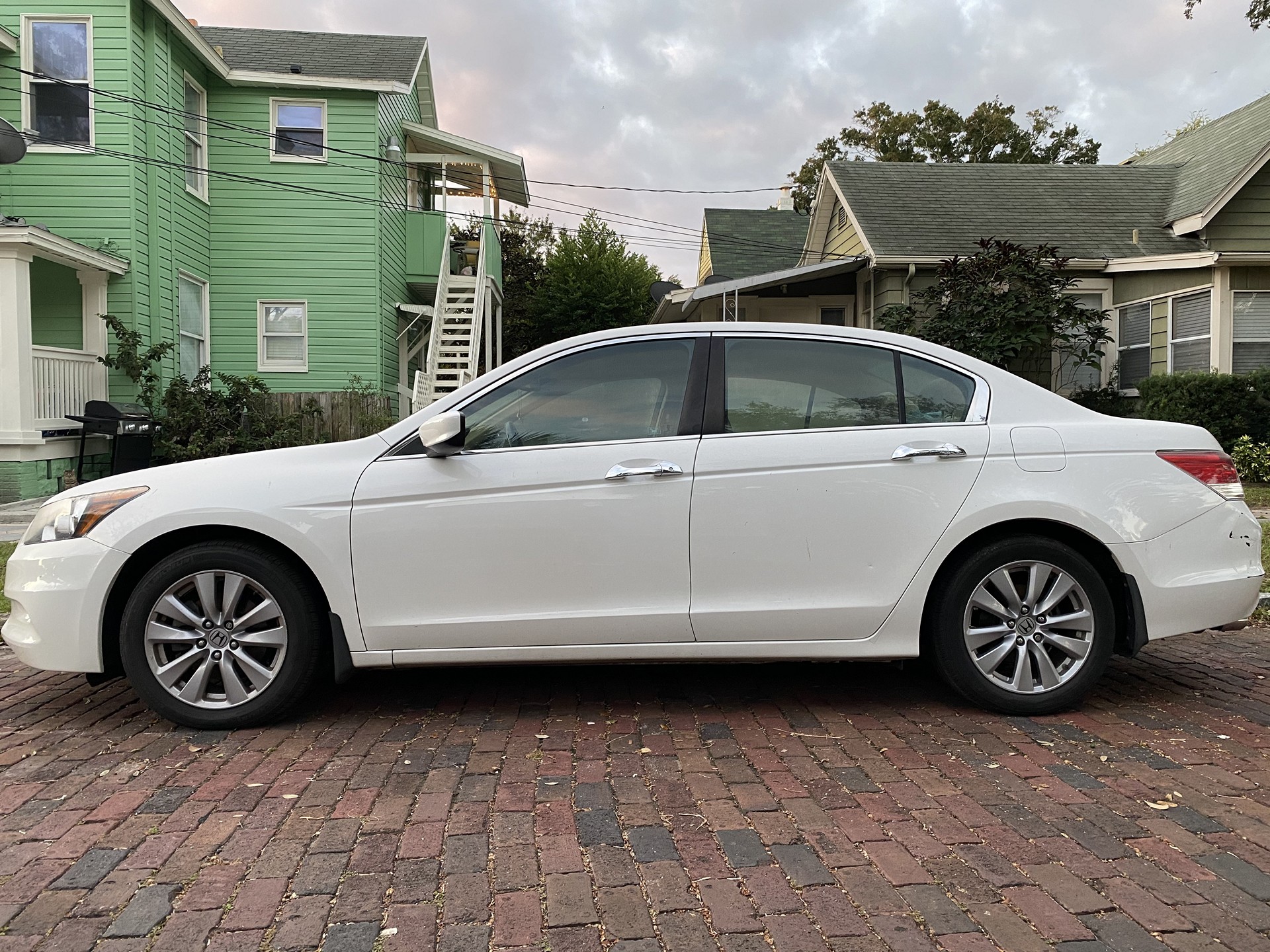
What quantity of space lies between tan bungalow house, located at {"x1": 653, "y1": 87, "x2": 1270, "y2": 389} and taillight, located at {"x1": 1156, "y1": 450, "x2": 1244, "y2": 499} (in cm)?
1075

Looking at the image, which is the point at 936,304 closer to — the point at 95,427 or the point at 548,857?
the point at 95,427

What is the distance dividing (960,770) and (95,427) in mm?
13165

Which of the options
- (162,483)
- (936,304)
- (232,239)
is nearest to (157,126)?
(232,239)

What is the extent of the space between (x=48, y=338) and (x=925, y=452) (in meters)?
14.8

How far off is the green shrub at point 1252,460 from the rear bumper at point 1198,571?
9866 millimetres

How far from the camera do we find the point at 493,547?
12.8ft

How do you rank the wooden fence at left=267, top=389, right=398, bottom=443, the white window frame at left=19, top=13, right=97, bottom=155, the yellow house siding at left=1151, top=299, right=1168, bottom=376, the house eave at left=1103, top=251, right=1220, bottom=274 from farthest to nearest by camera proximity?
the wooden fence at left=267, top=389, right=398, bottom=443
the yellow house siding at left=1151, top=299, right=1168, bottom=376
the white window frame at left=19, top=13, right=97, bottom=155
the house eave at left=1103, top=251, right=1220, bottom=274

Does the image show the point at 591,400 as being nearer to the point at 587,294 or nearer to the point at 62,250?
the point at 62,250

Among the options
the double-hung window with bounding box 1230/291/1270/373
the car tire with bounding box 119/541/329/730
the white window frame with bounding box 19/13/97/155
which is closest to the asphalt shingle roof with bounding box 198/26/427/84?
the white window frame with bounding box 19/13/97/155

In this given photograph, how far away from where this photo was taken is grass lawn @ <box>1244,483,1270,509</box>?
411 inches

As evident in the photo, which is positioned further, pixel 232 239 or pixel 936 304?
pixel 232 239

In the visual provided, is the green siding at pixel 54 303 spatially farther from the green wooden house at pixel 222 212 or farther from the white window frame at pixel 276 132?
the white window frame at pixel 276 132

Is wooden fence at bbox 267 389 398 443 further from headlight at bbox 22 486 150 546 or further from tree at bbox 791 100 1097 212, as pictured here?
tree at bbox 791 100 1097 212

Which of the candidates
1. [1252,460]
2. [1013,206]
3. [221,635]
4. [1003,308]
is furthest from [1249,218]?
[221,635]
